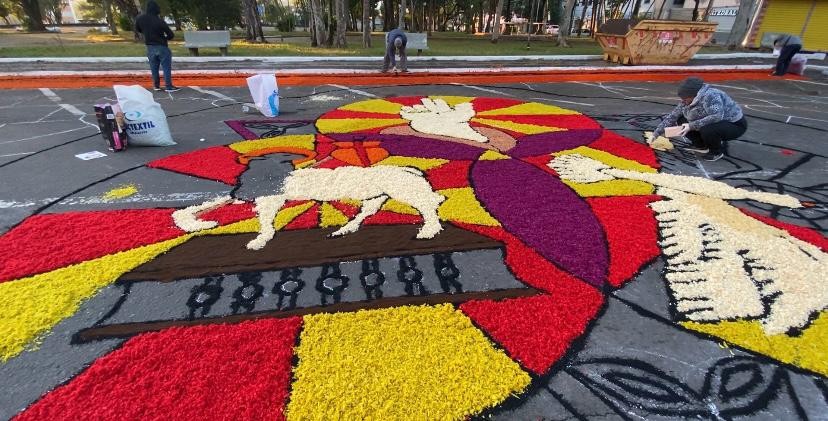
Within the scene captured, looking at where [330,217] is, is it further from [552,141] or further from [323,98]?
[323,98]

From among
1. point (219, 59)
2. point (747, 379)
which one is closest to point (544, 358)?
point (747, 379)

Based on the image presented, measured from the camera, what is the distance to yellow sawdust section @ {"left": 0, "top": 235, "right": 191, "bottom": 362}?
2.37 meters

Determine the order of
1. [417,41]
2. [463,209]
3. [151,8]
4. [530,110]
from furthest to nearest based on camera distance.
A: [417,41]
[151,8]
[530,110]
[463,209]

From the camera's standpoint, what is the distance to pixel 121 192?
13.7ft

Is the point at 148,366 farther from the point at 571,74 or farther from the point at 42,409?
the point at 571,74

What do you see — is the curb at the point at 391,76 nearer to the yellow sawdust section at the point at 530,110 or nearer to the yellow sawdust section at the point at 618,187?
the yellow sawdust section at the point at 530,110

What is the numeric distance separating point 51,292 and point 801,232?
217 inches

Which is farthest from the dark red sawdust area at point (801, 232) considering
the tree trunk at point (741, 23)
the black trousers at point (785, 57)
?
the tree trunk at point (741, 23)

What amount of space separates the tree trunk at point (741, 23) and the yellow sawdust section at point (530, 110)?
17.3 m

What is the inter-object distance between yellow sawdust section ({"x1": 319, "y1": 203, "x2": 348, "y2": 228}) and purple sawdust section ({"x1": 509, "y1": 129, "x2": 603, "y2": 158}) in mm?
2468

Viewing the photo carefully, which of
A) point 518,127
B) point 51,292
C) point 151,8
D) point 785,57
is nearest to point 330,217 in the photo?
point 51,292

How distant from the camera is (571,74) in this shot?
38.1 ft

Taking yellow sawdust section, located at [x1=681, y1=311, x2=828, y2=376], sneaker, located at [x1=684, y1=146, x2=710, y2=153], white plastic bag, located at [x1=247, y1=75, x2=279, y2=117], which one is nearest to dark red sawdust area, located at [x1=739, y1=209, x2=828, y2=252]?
yellow sawdust section, located at [x1=681, y1=311, x2=828, y2=376]

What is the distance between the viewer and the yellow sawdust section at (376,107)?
739 cm
